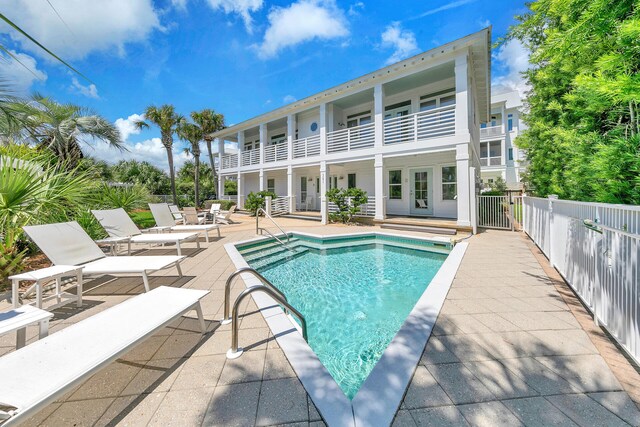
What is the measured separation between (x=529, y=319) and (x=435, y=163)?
12.0 meters

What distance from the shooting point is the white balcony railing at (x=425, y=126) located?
11.1 metres

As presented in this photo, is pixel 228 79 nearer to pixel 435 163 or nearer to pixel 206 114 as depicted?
pixel 206 114

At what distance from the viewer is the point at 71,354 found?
189cm

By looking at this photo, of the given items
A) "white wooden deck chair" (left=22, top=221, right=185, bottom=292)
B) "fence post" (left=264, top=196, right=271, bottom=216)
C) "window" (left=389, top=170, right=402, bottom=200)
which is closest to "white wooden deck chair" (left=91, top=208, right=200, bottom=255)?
"white wooden deck chair" (left=22, top=221, right=185, bottom=292)

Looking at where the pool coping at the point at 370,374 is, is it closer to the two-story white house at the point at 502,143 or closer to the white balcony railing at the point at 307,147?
the white balcony railing at the point at 307,147

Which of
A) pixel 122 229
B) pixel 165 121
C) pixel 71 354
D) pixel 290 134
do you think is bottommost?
pixel 71 354

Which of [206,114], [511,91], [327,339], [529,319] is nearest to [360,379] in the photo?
[327,339]

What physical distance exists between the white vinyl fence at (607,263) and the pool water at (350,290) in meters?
2.32

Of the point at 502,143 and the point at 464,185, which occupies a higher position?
the point at 502,143

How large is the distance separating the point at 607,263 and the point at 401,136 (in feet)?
38.5

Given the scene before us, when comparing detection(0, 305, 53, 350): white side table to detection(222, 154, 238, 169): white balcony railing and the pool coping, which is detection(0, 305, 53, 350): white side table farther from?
detection(222, 154, 238, 169): white balcony railing

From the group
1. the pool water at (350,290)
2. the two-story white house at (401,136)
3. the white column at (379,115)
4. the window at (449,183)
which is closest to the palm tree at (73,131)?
the two-story white house at (401,136)

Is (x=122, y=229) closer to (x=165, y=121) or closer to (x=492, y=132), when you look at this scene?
(x=165, y=121)

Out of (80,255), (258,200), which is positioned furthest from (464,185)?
(258,200)
